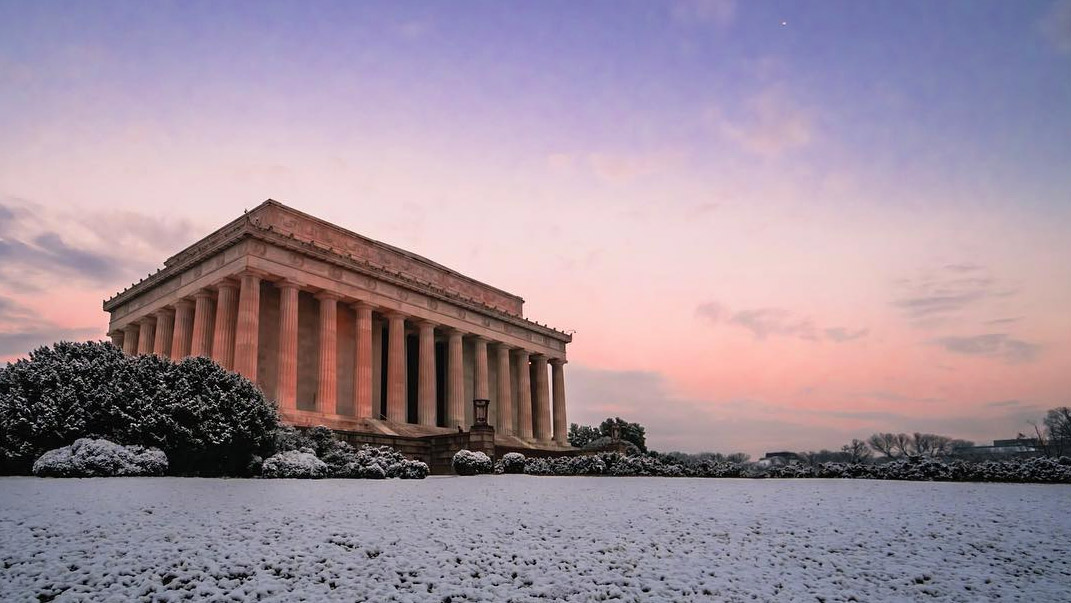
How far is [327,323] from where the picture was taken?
42.4m

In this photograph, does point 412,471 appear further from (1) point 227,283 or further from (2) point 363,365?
(1) point 227,283

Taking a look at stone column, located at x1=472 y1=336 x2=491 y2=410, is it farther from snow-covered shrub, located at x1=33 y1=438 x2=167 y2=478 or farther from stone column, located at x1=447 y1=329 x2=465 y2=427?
snow-covered shrub, located at x1=33 y1=438 x2=167 y2=478

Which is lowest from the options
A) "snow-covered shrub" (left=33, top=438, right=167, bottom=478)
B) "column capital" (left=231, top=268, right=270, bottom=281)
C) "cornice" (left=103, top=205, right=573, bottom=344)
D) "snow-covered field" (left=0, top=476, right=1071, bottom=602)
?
"snow-covered field" (left=0, top=476, right=1071, bottom=602)

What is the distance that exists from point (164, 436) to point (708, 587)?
60.2ft

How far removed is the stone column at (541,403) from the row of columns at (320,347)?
407 cm

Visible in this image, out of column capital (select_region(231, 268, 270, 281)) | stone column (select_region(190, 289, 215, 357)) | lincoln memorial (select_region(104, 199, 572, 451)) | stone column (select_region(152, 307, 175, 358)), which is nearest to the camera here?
column capital (select_region(231, 268, 270, 281))

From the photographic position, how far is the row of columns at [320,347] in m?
38.0

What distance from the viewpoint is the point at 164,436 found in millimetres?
20031

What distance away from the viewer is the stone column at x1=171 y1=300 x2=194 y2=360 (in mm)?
42250

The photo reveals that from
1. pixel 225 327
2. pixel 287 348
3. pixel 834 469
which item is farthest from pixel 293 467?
pixel 834 469

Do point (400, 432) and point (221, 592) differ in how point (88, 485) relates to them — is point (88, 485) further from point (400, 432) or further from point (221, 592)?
point (400, 432)

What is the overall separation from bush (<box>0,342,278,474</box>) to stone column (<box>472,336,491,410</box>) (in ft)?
112

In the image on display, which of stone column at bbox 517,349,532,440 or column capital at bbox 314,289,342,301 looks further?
stone column at bbox 517,349,532,440

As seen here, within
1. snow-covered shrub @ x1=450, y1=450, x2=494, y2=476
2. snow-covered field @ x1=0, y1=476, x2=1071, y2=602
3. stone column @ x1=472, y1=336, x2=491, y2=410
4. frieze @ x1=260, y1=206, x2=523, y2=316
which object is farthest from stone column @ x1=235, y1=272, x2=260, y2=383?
snow-covered field @ x1=0, y1=476, x2=1071, y2=602
